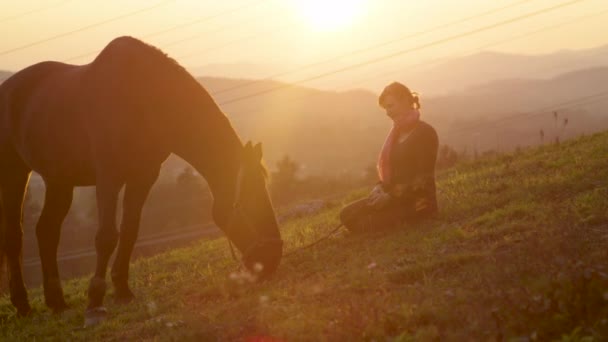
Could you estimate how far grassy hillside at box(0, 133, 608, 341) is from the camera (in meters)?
4.81

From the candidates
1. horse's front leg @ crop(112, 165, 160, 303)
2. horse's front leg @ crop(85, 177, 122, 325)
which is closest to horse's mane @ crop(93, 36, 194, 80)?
horse's front leg @ crop(112, 165, 160, 303)

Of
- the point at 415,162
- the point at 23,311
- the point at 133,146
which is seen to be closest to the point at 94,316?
the point at 133,146

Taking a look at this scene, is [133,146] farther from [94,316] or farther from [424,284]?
[424,284]

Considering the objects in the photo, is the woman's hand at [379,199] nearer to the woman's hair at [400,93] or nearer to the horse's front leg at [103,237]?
the woman's hair at [400,93]

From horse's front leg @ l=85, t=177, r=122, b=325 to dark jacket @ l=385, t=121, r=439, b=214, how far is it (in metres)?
3.87

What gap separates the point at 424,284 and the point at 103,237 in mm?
3507

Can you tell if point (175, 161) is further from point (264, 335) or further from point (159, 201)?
point (264, 335)

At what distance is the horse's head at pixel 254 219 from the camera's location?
819cm

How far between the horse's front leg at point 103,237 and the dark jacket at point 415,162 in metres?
3.87

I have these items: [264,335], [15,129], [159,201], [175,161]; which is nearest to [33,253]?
[159,201]

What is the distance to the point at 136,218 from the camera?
8508 mm

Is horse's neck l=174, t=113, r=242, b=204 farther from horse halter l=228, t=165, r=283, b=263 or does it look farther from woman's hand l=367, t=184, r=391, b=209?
woman's hand l=367, t=184, r=391, b=209

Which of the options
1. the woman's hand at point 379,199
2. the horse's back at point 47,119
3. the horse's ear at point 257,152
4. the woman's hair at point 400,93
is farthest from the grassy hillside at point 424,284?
the horse's back at point 47,119

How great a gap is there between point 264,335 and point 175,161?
193678mm
